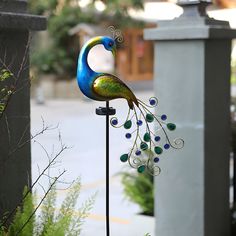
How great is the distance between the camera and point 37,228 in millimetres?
2613

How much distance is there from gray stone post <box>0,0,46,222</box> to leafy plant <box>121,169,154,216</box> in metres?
2.00

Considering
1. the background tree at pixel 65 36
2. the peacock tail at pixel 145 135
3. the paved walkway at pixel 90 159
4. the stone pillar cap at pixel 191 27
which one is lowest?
the paved walkway at pixel 90 159

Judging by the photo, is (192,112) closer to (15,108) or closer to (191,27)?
(191,27)

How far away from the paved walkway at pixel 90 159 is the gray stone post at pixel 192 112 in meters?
0.69

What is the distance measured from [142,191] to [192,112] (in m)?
1.42

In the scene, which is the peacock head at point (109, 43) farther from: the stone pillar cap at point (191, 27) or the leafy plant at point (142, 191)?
the leafy plant at point (142, 191)

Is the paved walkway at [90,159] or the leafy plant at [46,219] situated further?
the paved walkway at [90,159]

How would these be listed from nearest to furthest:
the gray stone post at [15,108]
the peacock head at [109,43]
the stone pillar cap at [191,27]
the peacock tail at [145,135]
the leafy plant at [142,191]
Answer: the peacock head at [109,43] → the peacock tail at [145,135] → the gray stone post at [15,108] → the stone pillar cap at [191,27] → the leafy plant at [142,191]

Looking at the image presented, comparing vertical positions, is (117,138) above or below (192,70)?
below

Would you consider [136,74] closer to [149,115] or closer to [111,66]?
[111,66]

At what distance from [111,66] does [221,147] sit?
57.7 ft

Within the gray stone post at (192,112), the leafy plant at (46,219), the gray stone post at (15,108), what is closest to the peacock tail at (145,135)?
the gray stone post at (192,112)

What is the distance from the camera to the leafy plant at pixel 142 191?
196 inches

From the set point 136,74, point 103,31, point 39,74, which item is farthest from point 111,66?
point 136,74
